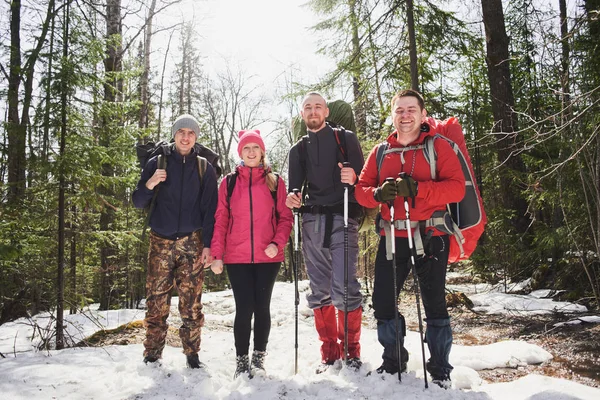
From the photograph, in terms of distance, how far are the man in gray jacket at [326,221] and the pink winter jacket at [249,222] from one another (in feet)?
0.87

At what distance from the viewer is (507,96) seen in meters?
9.23

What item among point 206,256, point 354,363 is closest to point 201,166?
point 206,256

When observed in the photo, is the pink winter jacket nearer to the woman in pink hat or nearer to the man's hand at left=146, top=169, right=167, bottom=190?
the woman in pink hat

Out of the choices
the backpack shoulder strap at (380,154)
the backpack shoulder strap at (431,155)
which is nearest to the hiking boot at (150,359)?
the backpack shoulder strap at (380,154)

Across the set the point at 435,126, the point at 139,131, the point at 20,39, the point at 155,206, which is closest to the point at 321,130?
the point at 435,126

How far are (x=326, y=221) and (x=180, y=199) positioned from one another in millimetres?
1544

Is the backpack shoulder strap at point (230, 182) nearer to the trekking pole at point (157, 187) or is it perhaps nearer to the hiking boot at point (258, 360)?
the trekking pole at point (157, 187)


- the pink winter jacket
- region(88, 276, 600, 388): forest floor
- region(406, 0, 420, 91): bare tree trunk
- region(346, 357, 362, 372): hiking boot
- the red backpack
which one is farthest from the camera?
region(406, 0, 420, 91): bare tree trunk

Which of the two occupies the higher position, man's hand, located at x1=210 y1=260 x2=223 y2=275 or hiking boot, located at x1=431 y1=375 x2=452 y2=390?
man's hand, located at x1=210 y1=260 x2=223 y2=275

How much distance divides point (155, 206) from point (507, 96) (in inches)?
337

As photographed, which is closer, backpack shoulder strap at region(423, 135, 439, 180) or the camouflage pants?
backpack shoulder strap at region(423, 135, 439, 180)

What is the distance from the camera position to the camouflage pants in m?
4.00

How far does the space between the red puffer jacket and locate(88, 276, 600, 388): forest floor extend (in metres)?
1.90

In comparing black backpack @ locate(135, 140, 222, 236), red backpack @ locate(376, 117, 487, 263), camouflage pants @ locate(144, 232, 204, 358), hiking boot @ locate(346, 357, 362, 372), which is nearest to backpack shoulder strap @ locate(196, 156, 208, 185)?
black backpack @ locate(135, 140, 222, 236)
